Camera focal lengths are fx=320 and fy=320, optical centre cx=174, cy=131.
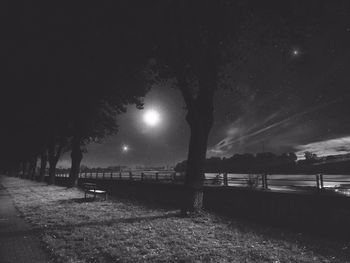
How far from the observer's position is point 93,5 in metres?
14.6

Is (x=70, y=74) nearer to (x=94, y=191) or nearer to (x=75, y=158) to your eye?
(x=94, y=191)

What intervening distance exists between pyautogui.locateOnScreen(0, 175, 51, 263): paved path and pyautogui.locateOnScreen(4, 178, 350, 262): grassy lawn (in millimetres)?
307

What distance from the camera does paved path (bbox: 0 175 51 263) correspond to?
288 inches

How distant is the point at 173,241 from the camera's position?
8953mm

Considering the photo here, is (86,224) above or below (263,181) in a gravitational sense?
below

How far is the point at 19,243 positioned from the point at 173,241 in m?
4.19

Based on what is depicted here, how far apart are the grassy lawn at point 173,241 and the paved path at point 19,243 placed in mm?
307

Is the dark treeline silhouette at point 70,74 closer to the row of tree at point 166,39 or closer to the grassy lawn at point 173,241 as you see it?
the row of tree at point 166,39

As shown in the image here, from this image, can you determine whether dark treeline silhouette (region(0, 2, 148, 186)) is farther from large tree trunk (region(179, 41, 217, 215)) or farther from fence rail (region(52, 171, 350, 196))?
fence rail (region(52, 171, 350, 196))

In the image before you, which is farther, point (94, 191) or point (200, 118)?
point (94, 191)

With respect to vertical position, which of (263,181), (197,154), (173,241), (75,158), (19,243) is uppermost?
(75,158)

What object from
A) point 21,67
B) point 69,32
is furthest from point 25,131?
point 69,32

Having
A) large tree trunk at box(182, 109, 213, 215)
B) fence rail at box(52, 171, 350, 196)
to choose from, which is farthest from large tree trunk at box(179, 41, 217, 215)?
fence rail at box(52, 171, 350, 196)

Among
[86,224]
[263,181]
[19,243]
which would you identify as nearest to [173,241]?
[86,224]
